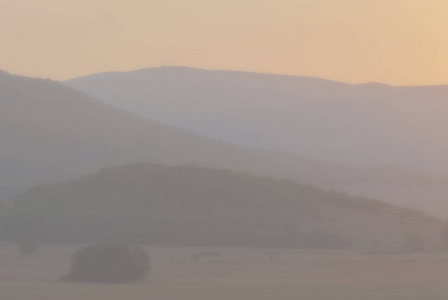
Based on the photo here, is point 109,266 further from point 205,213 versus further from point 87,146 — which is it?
point 87,146

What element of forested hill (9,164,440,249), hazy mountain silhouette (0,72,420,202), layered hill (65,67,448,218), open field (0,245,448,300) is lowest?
open field (0,245,448,300)

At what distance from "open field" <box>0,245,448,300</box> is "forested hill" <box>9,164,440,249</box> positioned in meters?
4.25

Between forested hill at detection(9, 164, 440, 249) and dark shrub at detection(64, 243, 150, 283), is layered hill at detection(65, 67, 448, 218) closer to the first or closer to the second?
forested hill at detection(9, 164, 440, 249)

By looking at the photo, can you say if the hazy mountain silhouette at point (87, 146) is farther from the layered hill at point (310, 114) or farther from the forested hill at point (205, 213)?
the forested hill at point (205, 213)

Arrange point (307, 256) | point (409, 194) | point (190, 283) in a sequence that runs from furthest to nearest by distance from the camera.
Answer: point (409, 194), point (307, 256), point (190, 283)

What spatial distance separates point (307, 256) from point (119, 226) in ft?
42.7

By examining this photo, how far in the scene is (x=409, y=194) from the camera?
90.6m

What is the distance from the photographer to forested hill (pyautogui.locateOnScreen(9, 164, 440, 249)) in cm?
4662

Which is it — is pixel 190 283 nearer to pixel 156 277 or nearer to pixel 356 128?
pixel 156 277

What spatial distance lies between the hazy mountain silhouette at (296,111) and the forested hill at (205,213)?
67.3 m

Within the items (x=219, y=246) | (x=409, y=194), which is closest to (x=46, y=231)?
(x=219, y=246)

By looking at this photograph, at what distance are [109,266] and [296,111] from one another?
132m

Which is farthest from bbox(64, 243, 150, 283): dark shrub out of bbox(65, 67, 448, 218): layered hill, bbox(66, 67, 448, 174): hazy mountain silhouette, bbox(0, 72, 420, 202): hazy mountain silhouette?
bbox(66, 67, 448, 174): hazy mountain silhouette

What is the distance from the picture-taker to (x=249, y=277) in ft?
95.9
